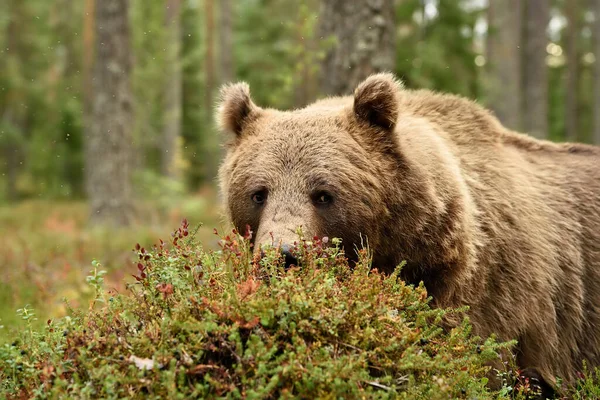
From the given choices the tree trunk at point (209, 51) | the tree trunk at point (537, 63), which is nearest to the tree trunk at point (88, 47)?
the tree trunk at point (209, 51)

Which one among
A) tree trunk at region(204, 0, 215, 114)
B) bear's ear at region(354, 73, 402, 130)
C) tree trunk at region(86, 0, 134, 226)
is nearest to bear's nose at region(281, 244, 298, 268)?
bear's ear at region(354, 73, 402, 130)

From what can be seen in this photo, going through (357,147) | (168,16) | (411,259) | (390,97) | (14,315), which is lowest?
(14,315)

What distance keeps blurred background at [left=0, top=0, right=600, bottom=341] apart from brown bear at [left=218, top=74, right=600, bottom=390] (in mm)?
803

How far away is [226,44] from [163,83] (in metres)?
3.23

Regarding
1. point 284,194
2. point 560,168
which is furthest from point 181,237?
point 560,168

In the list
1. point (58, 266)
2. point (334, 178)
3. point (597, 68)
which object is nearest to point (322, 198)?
point (334, 178)

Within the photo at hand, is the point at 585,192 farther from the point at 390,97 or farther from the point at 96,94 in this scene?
the point at 96,94

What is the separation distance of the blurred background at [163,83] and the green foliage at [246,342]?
4.90ft

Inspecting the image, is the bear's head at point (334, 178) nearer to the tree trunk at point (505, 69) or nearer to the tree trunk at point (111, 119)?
the tree trunk at point (111, 119)

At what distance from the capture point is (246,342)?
2.89m

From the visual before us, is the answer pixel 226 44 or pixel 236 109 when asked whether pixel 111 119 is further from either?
pixel 226 44

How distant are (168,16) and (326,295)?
25.5m

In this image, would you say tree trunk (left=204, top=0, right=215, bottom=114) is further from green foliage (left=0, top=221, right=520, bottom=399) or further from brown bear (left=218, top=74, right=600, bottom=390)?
green foliage (left=0, top=221, right=520, bottom=399)

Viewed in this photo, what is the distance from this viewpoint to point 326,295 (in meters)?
3.08
